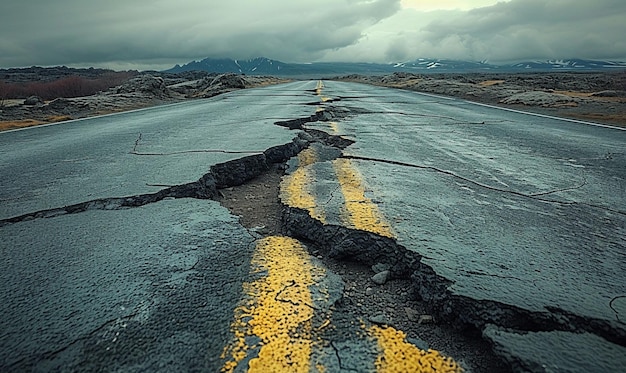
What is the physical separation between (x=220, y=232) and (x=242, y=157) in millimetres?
1971

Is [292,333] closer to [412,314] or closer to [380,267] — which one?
[412,314]

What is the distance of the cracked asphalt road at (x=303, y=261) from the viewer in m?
1.38

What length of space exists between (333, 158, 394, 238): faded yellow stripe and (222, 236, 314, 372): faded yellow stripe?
0.45 meters

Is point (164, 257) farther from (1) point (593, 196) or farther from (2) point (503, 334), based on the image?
(1) point (593, 196)

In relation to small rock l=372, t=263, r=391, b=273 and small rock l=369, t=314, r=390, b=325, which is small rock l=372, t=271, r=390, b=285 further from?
small rock l=369, t=314, r=390, b=325

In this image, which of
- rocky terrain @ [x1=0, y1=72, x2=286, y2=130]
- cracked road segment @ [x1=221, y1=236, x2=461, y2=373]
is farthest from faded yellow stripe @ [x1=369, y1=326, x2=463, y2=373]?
rocky terrain @ [x1=0, y1=72, x2=286, y2=130]

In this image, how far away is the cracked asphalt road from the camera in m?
1.38

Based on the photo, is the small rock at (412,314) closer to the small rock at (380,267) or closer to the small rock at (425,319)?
the small rock at (425,319)

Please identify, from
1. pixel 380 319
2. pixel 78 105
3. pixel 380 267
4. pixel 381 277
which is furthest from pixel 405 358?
pixel 78 105

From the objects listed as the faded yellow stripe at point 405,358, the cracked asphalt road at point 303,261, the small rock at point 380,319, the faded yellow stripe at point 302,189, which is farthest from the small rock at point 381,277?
the faded yellow stripe at point 302,189

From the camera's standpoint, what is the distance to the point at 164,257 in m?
2.07

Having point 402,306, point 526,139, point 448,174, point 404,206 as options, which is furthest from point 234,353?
point 526,139

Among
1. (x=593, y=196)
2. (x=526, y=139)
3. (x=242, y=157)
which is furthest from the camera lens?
(x=526, y=139)

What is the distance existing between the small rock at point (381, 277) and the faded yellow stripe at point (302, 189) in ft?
1.98
